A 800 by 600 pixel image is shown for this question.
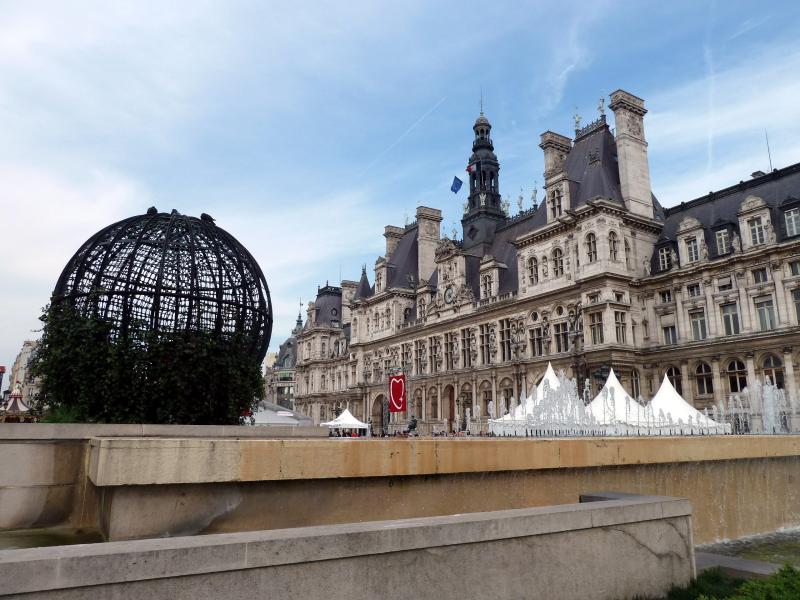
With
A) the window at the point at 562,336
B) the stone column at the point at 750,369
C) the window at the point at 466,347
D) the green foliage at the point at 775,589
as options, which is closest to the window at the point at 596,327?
the window at the point at 562,336

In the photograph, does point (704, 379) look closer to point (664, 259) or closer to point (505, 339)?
point (664, 259)

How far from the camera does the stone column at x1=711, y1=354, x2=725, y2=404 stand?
120 feet

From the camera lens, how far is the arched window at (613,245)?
42188 millimetres

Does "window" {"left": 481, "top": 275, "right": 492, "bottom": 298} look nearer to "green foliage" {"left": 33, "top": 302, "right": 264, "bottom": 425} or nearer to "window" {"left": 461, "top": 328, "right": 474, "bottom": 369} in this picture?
"window" {"left": 461, "top": 328, "right": 474, "bottom": 369}

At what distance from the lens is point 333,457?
7.61 m

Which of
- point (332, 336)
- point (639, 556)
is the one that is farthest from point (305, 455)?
point (332, 336)

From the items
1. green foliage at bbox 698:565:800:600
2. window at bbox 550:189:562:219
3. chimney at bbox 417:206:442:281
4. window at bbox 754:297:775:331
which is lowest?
green foliage at bbox 698:565:800:600

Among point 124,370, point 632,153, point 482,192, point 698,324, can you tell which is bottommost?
point 124,370

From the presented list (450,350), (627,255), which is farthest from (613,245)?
(450,350)

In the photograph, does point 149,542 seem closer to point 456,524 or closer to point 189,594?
point 189,594

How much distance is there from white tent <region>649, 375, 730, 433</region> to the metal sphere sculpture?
79.1 ft

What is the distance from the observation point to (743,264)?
3666cm

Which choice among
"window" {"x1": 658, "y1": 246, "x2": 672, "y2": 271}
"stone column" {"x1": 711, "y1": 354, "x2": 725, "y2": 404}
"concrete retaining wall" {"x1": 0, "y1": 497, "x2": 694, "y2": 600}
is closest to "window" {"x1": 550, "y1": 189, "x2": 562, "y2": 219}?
"window" {"x1": 658, "y1": 246, "x2": 672, "y2": 271}

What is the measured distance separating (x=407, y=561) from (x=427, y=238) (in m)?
67.6
